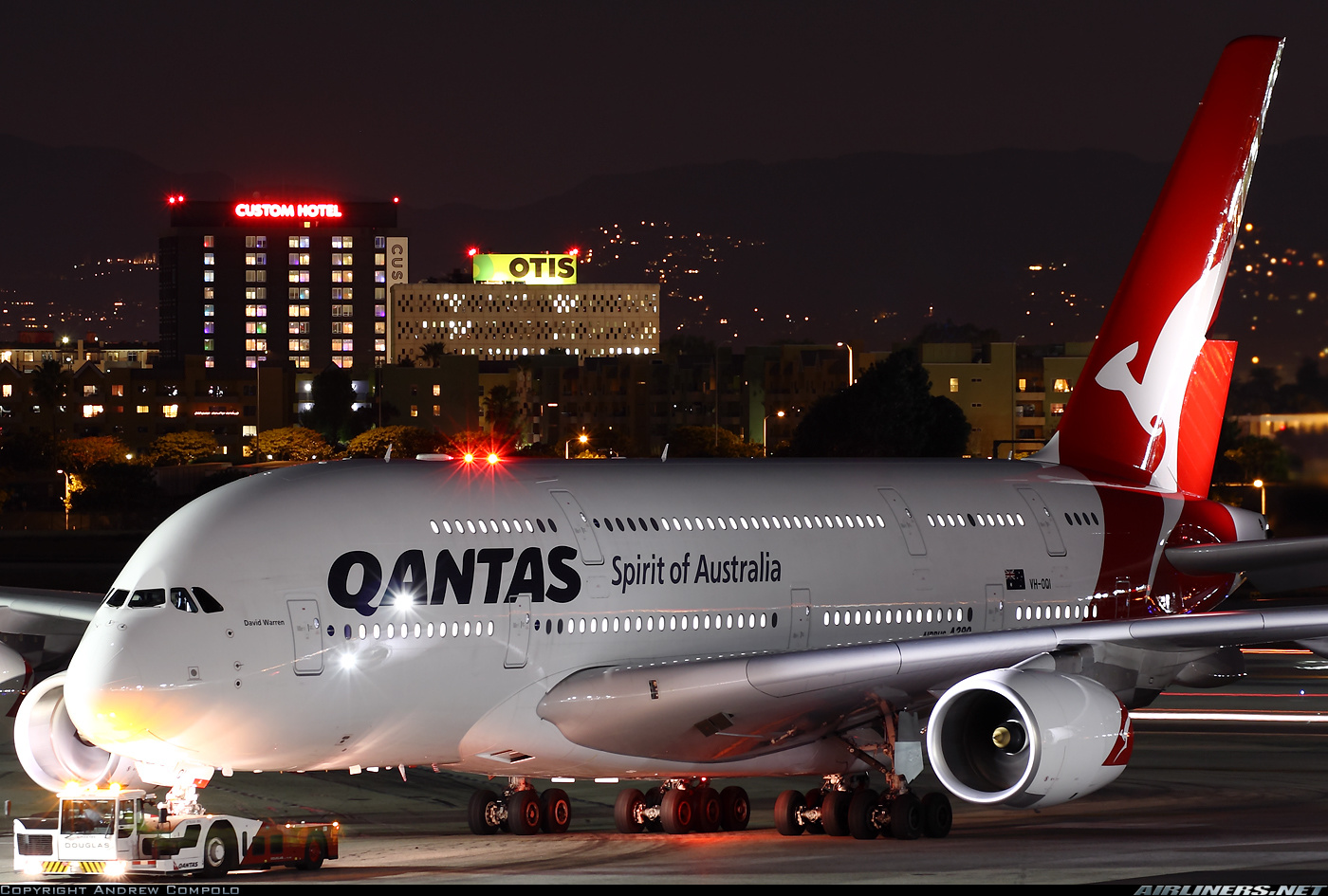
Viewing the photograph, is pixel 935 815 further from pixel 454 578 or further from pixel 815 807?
pixel 454 578

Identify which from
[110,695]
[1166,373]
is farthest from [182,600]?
[1166,373]

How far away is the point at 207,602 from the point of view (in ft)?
68.6

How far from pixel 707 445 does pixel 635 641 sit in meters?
152

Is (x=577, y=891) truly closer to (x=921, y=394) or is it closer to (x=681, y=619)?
(x=681, y=619)

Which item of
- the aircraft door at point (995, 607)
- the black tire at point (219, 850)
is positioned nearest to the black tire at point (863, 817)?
the aircraft door at point (995, 607)

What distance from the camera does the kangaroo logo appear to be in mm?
32406

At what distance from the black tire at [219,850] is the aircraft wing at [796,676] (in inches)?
164

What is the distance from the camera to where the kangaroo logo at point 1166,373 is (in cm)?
3241

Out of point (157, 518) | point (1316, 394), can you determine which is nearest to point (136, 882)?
point (1316, 394)

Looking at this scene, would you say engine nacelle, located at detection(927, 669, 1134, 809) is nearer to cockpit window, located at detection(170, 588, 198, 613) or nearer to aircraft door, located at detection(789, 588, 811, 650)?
aircraft door, located at detection(789, 588, 811, 650)

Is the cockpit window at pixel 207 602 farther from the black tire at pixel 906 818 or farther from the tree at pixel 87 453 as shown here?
the tree at pixel 87 453

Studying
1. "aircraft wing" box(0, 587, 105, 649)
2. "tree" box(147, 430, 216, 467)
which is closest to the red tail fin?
"aircraft wing" box(0, 587, 105, 649)

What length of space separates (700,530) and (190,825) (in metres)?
7.99

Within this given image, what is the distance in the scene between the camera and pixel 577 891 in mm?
19562
